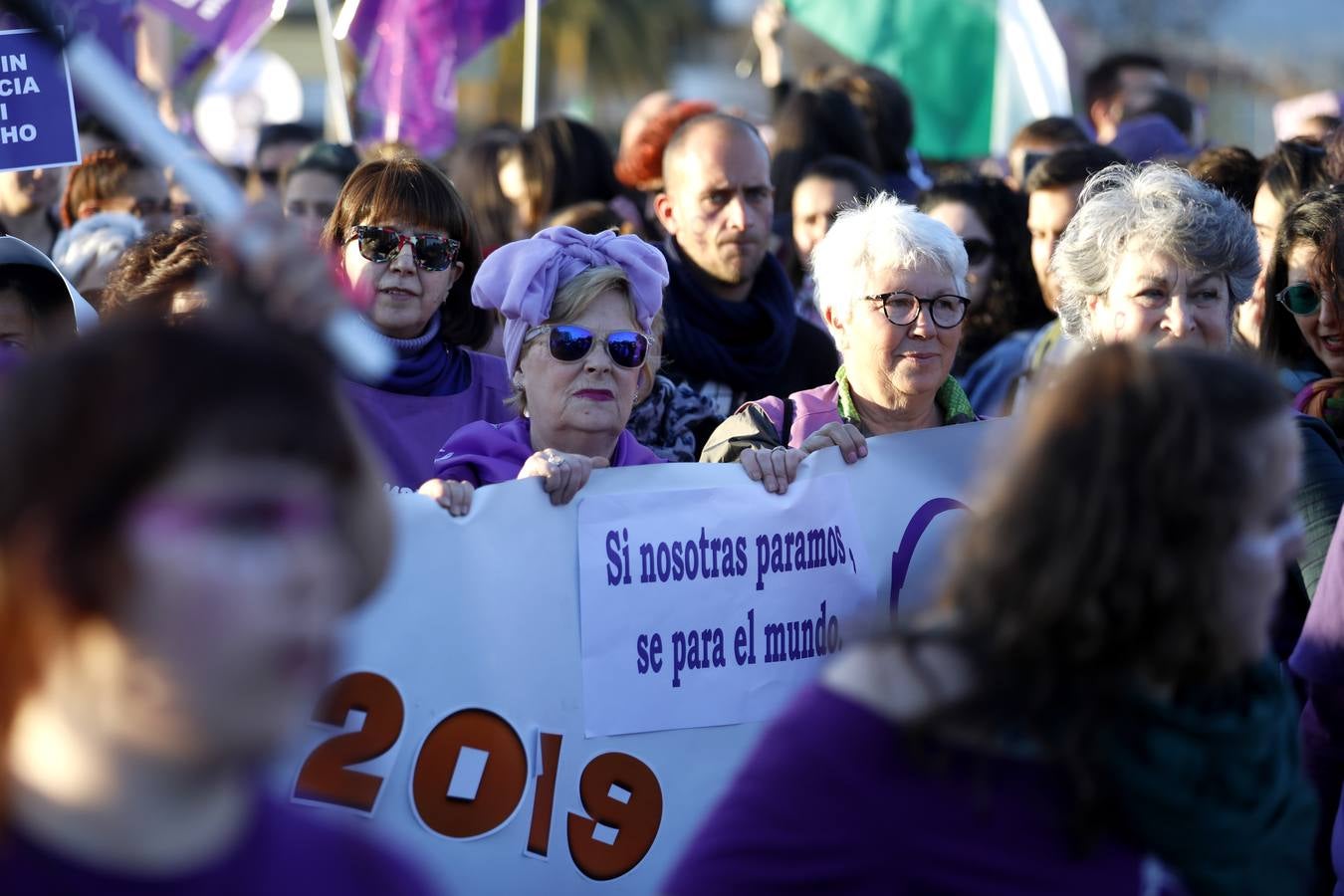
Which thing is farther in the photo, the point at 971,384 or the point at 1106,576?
the point at 971,384

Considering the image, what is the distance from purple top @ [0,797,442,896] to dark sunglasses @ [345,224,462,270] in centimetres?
276

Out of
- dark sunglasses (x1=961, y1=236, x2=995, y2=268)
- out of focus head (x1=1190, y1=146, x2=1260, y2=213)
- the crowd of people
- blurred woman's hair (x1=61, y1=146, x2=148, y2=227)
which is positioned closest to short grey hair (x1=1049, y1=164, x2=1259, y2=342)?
the crowd of people

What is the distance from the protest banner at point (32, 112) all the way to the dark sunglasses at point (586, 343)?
177 centimetres

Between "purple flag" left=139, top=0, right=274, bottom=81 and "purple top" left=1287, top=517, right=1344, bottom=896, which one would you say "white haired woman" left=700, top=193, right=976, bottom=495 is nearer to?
"purple top" left=1287, top=517, right=1344, bottom=896

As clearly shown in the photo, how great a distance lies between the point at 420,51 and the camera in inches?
356

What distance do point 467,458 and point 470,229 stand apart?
102 centimetres

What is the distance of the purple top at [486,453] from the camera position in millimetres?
3658

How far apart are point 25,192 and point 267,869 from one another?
18.2ft

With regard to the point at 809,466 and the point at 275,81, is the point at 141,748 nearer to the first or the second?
the point at 809,466

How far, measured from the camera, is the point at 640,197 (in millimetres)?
8180

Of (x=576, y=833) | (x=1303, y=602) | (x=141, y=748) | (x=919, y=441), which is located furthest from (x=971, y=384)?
(x=141, y=748)

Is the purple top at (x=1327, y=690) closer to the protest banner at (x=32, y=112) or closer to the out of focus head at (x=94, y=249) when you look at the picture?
the protest banner at (x=32, y=112)

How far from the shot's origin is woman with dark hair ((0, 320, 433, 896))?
130cm

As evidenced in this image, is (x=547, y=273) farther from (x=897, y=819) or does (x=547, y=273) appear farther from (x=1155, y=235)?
(x=897, y=819)
